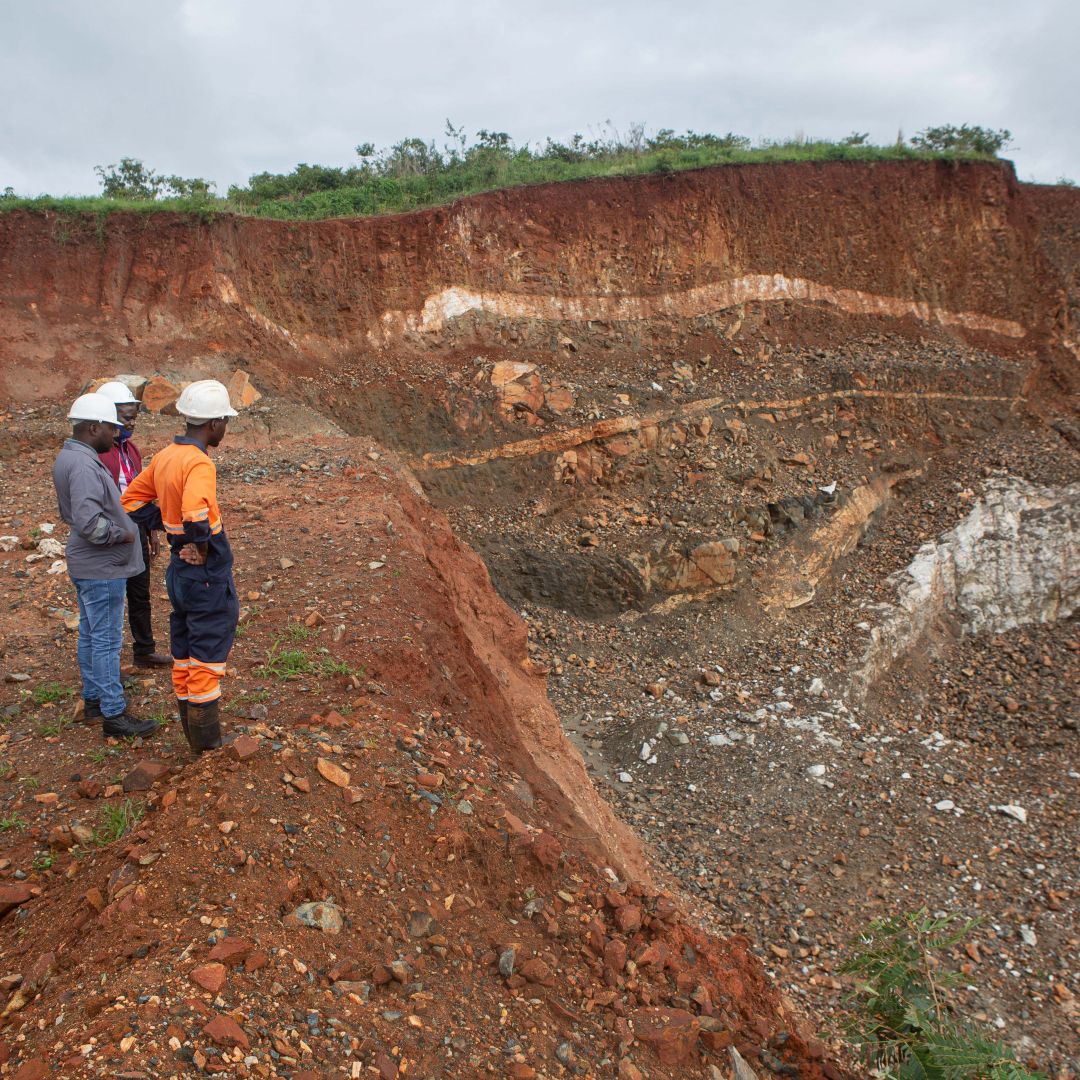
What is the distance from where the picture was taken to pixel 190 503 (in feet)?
11.5

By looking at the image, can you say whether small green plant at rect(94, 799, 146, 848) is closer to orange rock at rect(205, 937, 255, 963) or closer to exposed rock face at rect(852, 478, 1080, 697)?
orange rock at rect(205, 937, 255, 963)

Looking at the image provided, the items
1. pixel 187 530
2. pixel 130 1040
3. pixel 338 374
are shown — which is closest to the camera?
pixel 130 1040

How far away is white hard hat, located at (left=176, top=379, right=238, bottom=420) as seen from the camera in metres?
3.65

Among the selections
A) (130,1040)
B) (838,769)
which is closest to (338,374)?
(838,769)

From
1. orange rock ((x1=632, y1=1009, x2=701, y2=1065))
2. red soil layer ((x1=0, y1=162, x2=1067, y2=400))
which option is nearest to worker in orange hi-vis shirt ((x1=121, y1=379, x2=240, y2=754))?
orange rock ((x1=632, y1=1009, x2=701, y2=1065))

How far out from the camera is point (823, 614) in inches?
426

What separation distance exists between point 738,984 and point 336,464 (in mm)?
6380

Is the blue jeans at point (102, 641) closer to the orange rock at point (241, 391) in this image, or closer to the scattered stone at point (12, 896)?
the scattered stone at point (12, 896)

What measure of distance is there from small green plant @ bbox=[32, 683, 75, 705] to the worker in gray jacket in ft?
1.27

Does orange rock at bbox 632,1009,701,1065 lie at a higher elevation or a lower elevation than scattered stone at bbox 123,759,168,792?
lower

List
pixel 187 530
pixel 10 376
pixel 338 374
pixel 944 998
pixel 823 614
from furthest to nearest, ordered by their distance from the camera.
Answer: pixel 338 374 < pixel 823 614 < pixel 10 376 < pixel 944 998 < pixel 187 530

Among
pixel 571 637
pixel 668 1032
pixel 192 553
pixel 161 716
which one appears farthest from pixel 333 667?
pixel 571 637

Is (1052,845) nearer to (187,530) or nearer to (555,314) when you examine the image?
(187,530)

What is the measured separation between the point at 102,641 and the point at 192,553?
3.38ft
